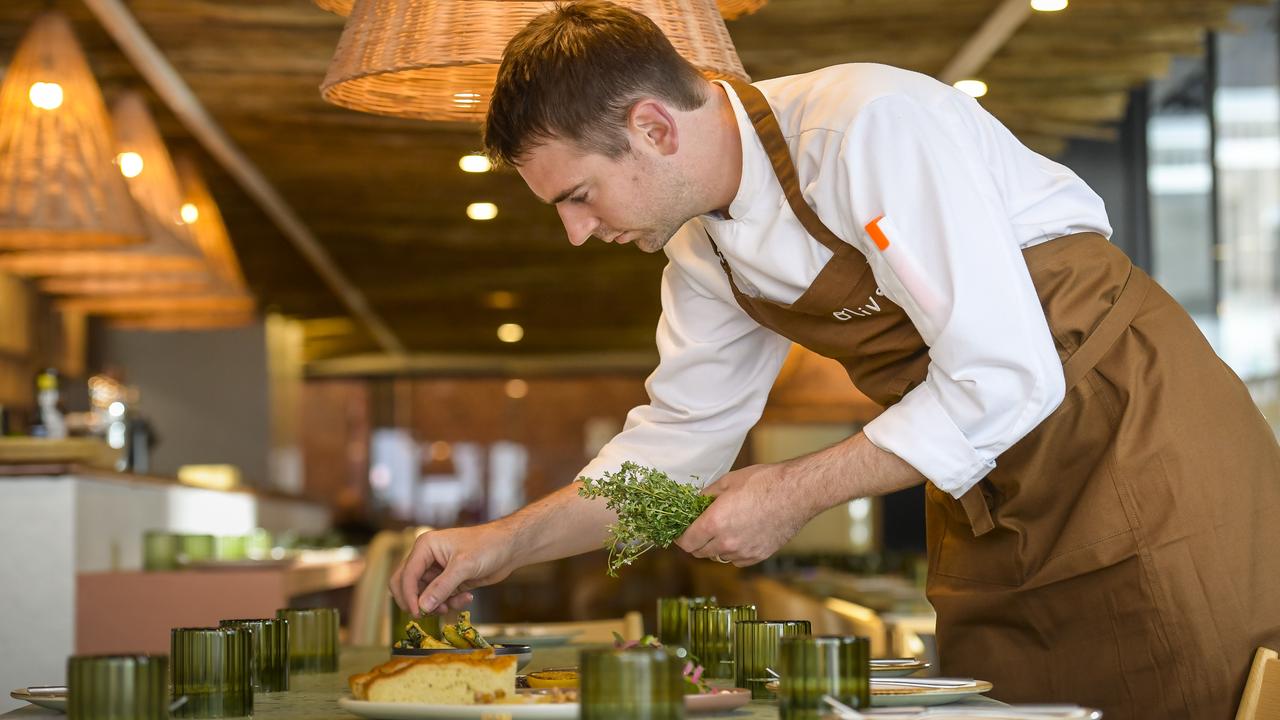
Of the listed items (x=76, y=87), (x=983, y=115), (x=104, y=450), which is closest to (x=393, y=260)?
(x=76, y=87)

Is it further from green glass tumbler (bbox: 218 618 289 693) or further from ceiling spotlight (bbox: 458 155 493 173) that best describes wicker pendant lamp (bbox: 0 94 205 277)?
green glass tumbler (bbox: 218 618 289 693)

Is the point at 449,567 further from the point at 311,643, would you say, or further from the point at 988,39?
the point at 988,39

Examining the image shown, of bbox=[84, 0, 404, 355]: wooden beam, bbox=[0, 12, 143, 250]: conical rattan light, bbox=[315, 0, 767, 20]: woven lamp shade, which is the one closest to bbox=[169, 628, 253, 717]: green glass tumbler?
bbox=[315, 0, 767, 20]: woven lamp shade

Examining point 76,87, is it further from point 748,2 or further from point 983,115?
point 983,115

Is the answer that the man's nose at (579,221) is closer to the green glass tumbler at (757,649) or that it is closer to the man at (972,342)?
the man at (972,342)

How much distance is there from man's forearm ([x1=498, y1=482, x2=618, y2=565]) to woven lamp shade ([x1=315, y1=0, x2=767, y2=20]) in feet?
2.50

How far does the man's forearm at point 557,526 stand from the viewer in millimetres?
1884

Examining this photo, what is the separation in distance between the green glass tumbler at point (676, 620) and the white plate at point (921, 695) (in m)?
0.54

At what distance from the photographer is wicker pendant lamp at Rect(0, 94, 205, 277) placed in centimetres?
511

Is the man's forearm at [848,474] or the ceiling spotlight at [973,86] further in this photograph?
the ceiling spotlight at [973,86]

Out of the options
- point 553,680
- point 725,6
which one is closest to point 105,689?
point 553,680

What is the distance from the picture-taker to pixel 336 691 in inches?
63.3

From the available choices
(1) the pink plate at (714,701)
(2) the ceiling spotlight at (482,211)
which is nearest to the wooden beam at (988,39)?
(2) the ceiling spotlight at (482,211)

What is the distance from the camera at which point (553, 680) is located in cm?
135
